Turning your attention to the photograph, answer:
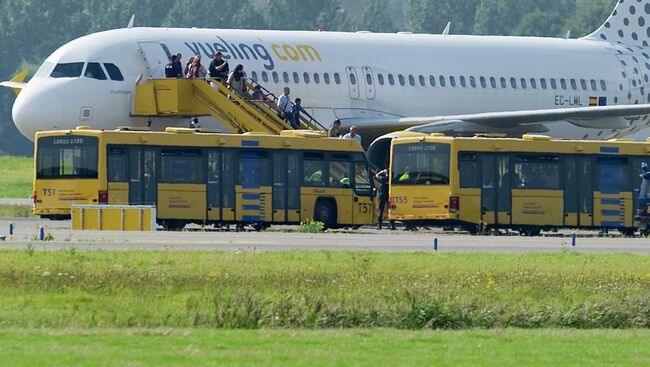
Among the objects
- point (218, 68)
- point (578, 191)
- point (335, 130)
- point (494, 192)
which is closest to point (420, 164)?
point (494, 192)

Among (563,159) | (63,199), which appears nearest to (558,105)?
(563,159)

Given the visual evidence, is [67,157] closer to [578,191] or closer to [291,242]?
[291,242]

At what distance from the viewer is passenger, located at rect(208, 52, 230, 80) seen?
5384cm

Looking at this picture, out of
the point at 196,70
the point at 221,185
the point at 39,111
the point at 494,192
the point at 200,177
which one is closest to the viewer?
the point at 200,177

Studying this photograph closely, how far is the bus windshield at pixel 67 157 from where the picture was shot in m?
48.2

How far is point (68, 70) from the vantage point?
53.1 meters

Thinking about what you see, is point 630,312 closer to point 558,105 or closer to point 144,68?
point 144,68

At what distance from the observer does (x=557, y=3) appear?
531 ft

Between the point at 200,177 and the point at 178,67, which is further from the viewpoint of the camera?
the point at 178,67

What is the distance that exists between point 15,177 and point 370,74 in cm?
2715

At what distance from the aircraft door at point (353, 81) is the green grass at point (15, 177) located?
1781cm

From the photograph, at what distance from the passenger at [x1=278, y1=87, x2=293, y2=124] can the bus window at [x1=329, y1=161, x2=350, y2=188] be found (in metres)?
4.69

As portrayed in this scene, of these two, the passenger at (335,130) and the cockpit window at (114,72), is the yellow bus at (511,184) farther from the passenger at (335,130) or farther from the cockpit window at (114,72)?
the cockpit window at (114,72)

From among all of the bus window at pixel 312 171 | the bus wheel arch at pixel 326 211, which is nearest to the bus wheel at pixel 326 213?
the bus wheel arch at pixel 326 211
